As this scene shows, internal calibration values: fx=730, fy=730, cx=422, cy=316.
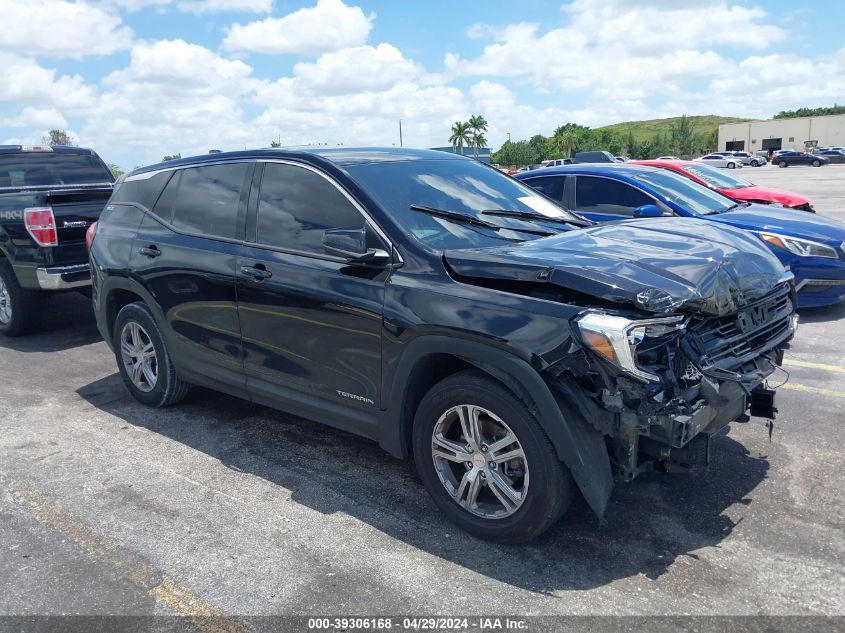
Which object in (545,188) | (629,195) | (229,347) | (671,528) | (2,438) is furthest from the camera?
(545,188)

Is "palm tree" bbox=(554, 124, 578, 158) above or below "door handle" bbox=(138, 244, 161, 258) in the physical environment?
above

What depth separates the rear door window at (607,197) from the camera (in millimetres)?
7836

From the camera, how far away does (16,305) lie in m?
7.65

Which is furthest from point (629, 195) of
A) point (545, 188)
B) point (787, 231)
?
point (787, 231)

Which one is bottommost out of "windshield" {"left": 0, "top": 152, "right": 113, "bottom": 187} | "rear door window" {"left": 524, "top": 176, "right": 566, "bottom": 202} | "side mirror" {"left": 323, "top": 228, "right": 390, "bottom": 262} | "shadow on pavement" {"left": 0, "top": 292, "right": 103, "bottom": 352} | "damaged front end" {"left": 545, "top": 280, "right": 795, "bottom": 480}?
"shadow on pavement" {"left": 0, "top": 292, "right": 103, "bottom": 352}

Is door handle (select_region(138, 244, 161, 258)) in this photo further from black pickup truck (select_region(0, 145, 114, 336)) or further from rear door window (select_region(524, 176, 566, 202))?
rear door window (select_region(524, 176, 566, 202))

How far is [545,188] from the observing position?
858 centimetres

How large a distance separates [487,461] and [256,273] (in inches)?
72.3

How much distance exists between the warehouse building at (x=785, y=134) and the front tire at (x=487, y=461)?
92223 millimetres

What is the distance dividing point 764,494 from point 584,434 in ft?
4.58

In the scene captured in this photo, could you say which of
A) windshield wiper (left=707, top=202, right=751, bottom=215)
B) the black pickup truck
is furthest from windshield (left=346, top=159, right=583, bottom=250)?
the black pickup truck

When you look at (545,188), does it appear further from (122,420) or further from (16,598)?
(16,598)

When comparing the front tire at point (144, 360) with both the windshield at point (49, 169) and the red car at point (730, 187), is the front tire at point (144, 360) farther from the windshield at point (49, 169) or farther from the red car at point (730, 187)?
the red car at point (730, 187)

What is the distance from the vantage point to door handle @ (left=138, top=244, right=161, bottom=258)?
5.08m
